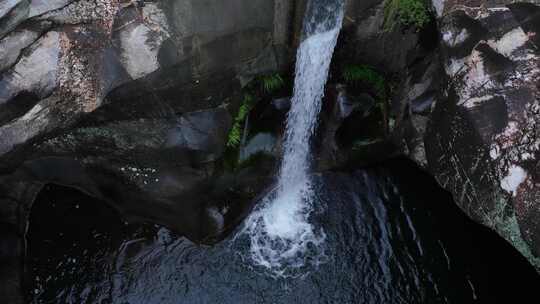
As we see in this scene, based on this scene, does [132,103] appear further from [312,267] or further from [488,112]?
[488,112]

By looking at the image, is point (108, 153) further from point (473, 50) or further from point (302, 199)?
point (473, 50)

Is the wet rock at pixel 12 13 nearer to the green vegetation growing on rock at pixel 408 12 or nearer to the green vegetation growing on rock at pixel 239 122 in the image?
the green vegetation growing on rock at pixel 239 122

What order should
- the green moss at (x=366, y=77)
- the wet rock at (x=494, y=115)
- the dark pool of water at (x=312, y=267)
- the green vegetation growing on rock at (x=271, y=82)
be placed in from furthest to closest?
the green moss at (x=366, y=77)
the green vegetation growing on rock at (x=271, y=82)
the dark pool of water at (x=312, y=267)
the wet rock at (x=494, y=115)

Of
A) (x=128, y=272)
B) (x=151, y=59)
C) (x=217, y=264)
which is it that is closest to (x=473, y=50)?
(x=151, y=59)

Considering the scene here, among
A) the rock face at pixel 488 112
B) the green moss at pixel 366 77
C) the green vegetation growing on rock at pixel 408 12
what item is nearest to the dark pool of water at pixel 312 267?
the rock face at pixel 488 112

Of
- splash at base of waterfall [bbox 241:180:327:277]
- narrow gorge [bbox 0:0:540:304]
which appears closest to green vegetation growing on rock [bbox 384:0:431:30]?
narrow gorge [bbox 0:0:540:304]

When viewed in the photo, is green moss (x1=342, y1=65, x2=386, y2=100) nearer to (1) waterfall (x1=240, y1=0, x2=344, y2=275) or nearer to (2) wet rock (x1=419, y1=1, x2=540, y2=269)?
(1) waterfall (x1=240, y1=0, x2=344, y2=275)

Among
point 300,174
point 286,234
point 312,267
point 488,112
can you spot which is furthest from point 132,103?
point 488,112
